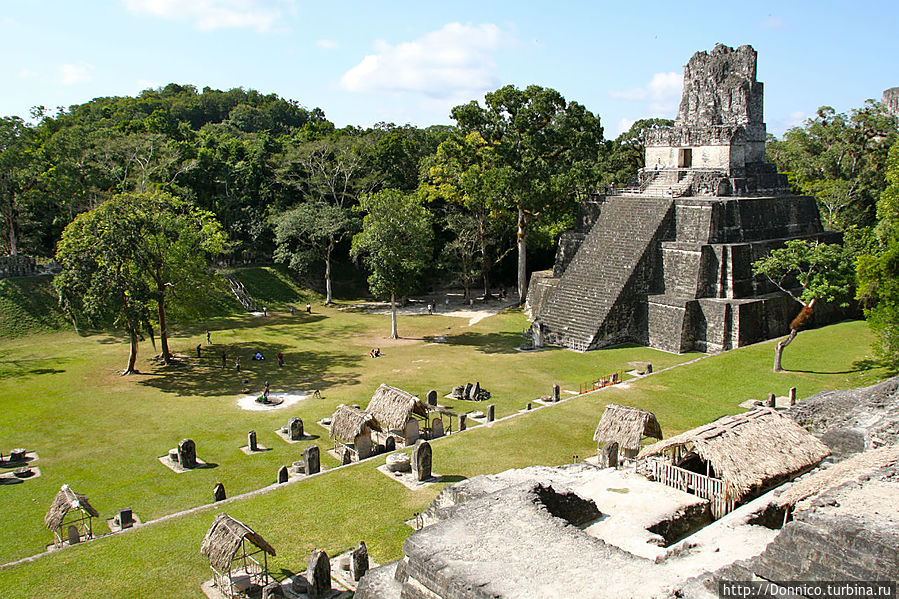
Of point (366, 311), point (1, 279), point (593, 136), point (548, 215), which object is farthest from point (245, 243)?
point (593, 136)

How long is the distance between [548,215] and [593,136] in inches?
208

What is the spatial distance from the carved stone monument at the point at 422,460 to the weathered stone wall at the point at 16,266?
96.5 feet

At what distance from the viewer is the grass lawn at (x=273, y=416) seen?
13.7m

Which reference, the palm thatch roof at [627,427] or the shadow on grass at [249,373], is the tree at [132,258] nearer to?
the shadow on grass at [249,373]

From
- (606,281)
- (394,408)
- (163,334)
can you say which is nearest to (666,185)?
(606,281)

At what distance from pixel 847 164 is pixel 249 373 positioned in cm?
3870

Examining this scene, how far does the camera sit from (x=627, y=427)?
17.2 meters

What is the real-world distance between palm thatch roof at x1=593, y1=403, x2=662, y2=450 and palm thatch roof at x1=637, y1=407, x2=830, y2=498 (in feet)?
4.53

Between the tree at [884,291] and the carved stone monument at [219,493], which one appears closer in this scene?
the carved stone monument at [219,493]

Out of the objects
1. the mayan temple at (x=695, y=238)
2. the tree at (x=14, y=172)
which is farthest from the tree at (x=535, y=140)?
the tree at (x=14, y=172)

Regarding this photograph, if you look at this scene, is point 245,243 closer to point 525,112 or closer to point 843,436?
point 525,112

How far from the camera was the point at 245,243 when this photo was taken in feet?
154

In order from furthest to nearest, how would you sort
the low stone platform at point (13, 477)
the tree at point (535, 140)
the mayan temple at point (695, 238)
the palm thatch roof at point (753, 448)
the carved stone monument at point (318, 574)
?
the tree at point (535, 140), the mayan temple at point (695, 238), the low stone platform at point (13, 477), the palm thatch roof at point (753, 448), the carved stone monument at point (318, 574)

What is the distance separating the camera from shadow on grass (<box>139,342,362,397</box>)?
2572 centimetres
